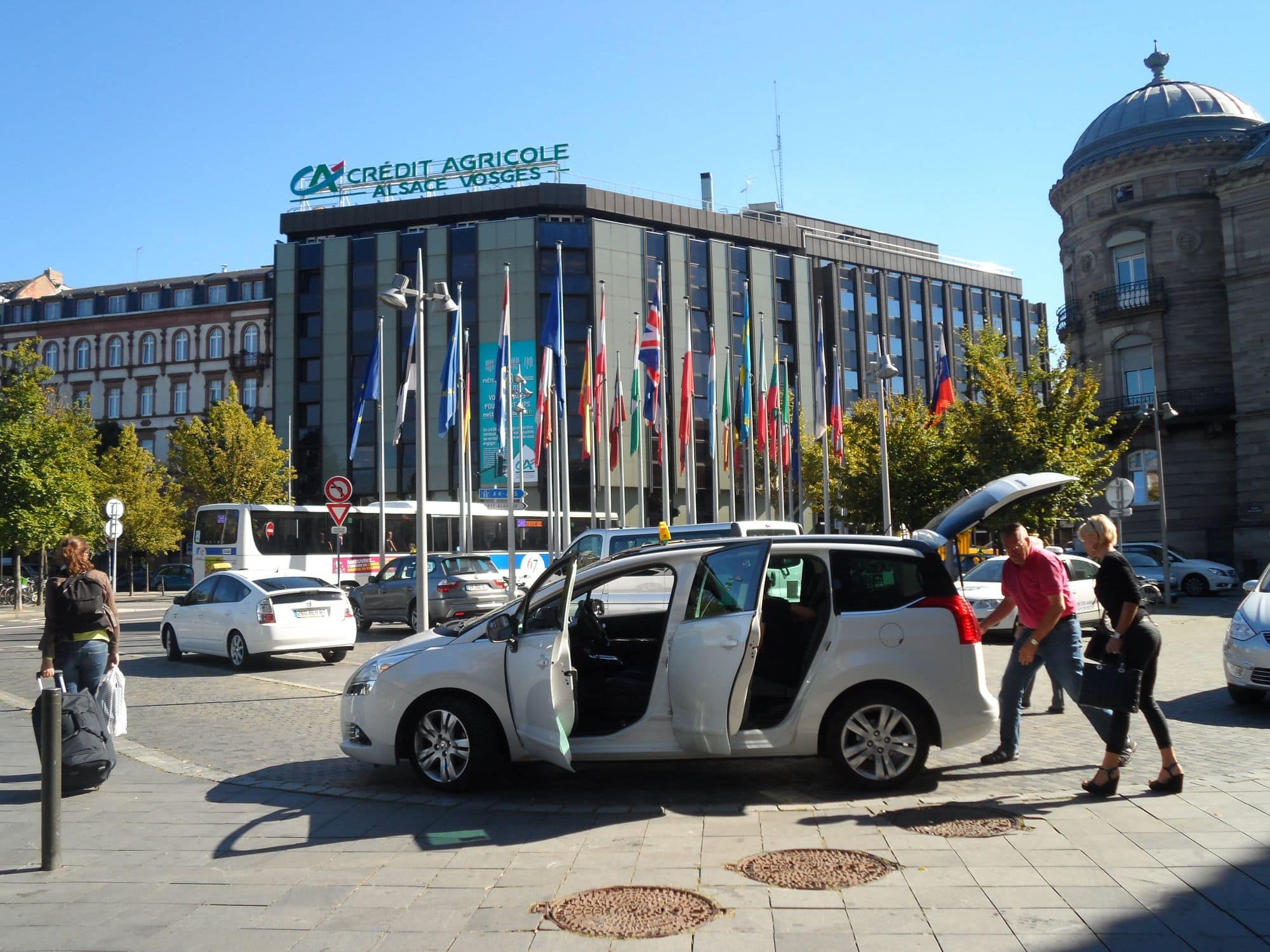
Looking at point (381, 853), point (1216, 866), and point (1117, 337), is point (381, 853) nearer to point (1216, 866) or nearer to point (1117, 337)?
point (1216, 866)

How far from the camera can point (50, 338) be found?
240ft

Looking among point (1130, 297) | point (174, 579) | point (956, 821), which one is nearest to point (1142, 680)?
point (956, 821)

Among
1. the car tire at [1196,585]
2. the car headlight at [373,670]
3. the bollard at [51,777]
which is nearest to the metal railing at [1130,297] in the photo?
the car tire at [1196,585]

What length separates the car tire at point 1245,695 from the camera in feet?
34.0

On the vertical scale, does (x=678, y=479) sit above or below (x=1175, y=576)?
above

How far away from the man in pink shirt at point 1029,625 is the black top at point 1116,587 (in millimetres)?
694

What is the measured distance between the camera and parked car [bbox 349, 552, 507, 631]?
21.6 meters

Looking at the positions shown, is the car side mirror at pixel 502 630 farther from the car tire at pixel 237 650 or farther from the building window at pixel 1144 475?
the building window at pixel 1144 475

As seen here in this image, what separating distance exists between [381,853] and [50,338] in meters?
79.4

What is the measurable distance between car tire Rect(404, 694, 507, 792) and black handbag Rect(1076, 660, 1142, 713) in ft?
13.2

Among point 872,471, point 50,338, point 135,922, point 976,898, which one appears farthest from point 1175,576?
point 50,338

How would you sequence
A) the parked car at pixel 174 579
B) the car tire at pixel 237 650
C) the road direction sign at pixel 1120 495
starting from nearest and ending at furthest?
1. the car tire at pixel 237 650
2. the road direction sign at pixel 1120 495
3. the parked car at pixel 174 579

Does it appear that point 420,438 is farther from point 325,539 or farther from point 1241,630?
point 325,539

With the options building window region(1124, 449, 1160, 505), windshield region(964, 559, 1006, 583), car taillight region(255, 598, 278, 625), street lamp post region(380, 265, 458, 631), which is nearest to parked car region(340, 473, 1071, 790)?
street lamp post region(380, 265, 458, 631)
